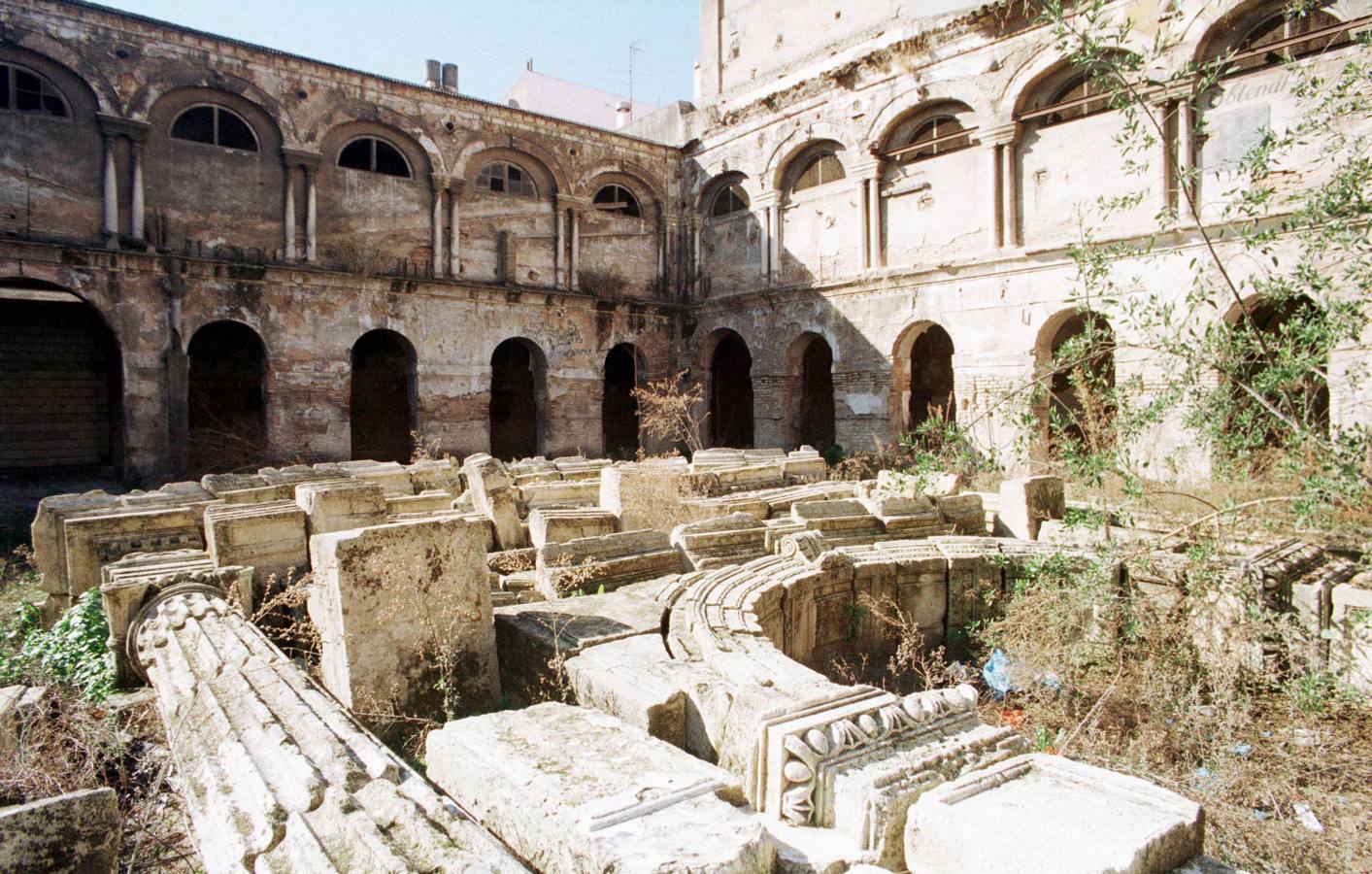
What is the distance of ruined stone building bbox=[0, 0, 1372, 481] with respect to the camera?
12.8 m

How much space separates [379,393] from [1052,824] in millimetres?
18847

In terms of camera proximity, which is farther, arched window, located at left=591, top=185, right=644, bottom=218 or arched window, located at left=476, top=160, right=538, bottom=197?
arched window, located at left=591, top=185, right=644, bottom=218

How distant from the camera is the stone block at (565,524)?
283 inches

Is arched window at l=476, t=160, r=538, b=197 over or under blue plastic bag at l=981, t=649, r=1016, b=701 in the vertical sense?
over

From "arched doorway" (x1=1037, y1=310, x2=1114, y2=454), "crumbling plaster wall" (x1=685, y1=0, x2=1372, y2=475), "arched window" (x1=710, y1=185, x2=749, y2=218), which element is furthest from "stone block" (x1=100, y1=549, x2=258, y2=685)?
"arched window" (x1=710, y1=185, x2=749, y2=218)

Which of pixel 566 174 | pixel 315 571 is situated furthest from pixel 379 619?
pixel 566 174

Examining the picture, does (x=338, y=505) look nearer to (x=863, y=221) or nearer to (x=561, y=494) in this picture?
(x=561, y=494)

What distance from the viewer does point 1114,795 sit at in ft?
8.77

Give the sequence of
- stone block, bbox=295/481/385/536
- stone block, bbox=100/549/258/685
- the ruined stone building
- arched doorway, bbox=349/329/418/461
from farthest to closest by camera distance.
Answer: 1. arched doorway, bbox=349/329/418/461
2. the ruined stone building
3. stone block, bbox=295/481/385/536
4. stone block, bbox=100/549/258/685

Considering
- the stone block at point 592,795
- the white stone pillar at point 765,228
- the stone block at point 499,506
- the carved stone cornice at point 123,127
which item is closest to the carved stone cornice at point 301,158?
the carved stone cornice at point 123,127

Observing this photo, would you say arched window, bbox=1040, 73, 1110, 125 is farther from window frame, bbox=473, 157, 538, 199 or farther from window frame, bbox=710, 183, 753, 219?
window frame, bbox=473, 157, 538, 199

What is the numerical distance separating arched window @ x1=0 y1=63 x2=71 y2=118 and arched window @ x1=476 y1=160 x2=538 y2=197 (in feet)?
23.3

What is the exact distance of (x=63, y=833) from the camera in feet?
8.32

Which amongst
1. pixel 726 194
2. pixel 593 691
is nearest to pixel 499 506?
pixel 593 691
